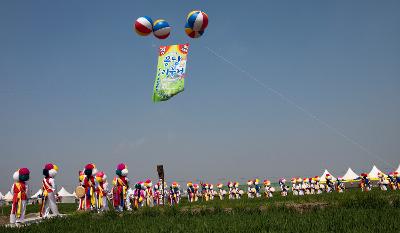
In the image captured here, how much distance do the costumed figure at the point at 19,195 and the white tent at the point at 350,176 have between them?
159ft

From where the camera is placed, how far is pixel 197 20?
51.3 feet

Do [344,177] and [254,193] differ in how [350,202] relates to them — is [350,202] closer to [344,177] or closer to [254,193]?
[254,193]

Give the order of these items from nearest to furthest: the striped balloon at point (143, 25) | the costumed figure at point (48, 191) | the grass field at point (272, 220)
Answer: the grass field at point (272, 220) < the costumed figure at point (48, 191) < the striped balloon at point (143, 25)

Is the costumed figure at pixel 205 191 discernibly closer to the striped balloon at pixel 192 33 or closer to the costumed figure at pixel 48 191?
the costumed figure at pixel 48 191

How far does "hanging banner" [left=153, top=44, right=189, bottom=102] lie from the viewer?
16344mm

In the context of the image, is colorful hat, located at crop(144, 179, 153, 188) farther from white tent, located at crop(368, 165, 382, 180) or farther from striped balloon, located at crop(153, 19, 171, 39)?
white tent, located at crop(368, 165, 382, 180)

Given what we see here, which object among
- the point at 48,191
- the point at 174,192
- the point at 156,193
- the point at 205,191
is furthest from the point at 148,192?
the point at 48,191

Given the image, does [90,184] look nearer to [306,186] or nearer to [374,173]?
[306,186]

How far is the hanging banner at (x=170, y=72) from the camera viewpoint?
16.3 metres

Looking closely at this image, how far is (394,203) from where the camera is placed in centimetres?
1083

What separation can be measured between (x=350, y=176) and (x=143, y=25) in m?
46.6

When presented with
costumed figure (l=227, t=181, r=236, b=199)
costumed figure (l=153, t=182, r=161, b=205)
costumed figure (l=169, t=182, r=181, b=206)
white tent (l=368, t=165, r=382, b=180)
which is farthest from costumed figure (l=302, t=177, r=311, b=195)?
white tent (l=368, t=165, r=382, b=180)

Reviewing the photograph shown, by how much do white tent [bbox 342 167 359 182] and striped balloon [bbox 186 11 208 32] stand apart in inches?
1766

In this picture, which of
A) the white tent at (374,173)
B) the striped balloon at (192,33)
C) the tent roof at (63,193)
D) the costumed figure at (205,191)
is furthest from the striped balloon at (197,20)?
the tent roof at (63,193)
